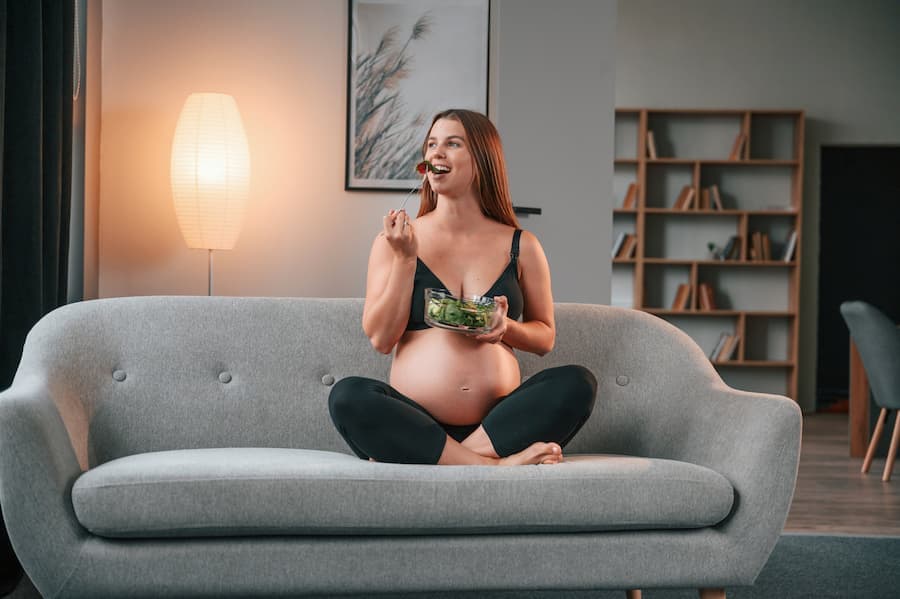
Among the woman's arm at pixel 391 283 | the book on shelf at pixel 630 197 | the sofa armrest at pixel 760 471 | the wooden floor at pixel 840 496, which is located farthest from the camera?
the book on shelf at pixel 630 197

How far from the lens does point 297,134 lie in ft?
12.7

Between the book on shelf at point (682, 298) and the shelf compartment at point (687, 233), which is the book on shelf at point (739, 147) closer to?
the shelf compartment at point (687, 233)

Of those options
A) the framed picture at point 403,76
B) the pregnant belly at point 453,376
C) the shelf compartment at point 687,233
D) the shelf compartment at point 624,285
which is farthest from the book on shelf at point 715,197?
the pregnant belly at point 453,376

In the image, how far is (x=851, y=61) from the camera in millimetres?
7957

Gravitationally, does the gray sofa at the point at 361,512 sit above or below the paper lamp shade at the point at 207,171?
below

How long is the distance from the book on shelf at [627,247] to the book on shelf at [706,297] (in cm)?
65

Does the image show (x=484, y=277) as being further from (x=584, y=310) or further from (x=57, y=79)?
(x=57, y=79)

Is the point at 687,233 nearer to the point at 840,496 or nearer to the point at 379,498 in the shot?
the point at 840,496

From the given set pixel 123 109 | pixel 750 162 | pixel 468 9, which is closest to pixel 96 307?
pixel 123 109

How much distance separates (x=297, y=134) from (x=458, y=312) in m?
2.06

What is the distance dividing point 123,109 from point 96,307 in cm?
157

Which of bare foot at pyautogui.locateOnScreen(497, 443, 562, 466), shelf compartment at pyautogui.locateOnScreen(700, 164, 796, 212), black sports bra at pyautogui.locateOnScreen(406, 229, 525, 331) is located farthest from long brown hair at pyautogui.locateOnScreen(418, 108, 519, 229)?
shelf compartment at pyautogui.locateOnScreen(700, 164, 796, 212)

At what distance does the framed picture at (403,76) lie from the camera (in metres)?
3.89

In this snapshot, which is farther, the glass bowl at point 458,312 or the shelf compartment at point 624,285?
the shelf compartment at point 624,285
